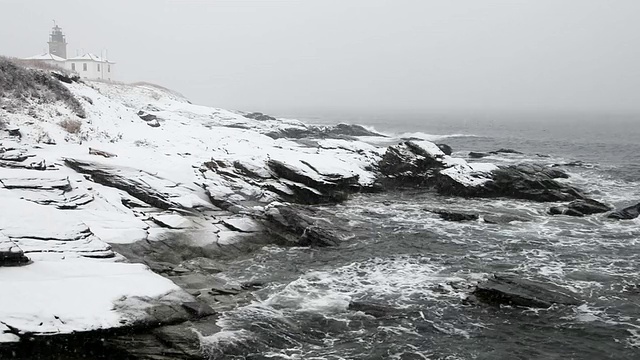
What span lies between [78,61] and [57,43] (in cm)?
1498

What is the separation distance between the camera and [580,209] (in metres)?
25.3

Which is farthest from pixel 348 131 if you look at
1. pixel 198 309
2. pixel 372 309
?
pixel 198 309

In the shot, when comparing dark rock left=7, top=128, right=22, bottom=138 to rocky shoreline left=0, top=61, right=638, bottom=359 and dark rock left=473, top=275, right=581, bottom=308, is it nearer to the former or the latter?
rocky shoreline left=0, top=61, right=638, bottom=359

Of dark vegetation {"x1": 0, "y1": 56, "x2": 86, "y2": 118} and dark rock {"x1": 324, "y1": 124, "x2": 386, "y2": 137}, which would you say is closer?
dark vegetation {"x1": 0, "y1": 56, "x2": 86, "y2": 118}

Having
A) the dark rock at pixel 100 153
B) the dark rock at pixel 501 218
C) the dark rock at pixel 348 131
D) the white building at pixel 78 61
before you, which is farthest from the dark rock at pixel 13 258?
the white building at pixel 78 61

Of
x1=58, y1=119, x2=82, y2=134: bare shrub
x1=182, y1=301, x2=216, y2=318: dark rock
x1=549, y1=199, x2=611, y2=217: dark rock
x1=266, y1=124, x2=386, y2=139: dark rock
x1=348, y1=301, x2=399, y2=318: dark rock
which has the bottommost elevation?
x1=348, y1=301, x2=399, y2=318: dark rock

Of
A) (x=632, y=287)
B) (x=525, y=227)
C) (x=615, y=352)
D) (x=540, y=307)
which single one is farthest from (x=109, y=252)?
(x=525, y=227)

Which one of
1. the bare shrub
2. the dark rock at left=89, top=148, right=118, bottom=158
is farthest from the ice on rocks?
the bare shrub

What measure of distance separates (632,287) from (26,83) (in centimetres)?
3574

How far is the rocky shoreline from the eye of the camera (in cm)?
1114

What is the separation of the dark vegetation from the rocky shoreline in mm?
251

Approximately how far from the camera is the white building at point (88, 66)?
7688 centimetres

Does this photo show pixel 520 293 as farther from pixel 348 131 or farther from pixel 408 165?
pixel 348 131

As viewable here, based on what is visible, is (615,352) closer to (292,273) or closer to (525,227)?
(292,273)
